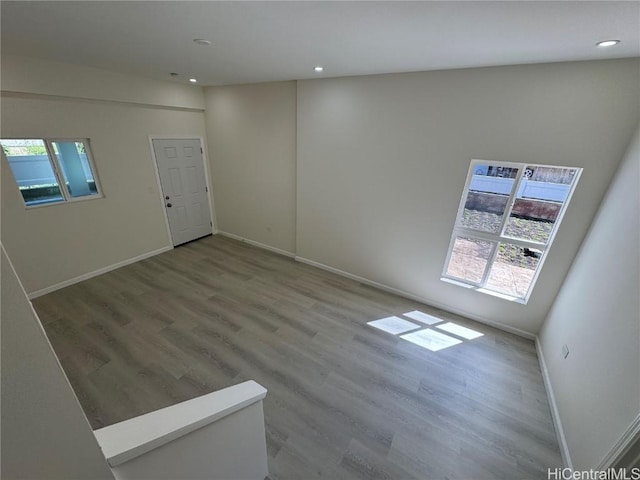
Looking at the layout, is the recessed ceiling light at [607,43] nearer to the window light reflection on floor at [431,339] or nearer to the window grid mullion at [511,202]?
the window grid mullion at [511,202]

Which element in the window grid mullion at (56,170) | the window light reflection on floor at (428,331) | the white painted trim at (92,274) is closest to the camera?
the window light reflection on floor at (428,331)

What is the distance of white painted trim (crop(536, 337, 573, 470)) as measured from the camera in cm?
198

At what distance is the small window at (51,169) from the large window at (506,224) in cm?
533

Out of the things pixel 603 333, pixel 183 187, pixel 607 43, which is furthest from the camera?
pixel 183 187

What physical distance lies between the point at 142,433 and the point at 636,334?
109 inches

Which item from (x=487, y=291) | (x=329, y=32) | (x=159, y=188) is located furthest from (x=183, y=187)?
(x=487, y=291)

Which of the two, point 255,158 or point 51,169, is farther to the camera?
point 255,158

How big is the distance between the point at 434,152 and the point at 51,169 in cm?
509

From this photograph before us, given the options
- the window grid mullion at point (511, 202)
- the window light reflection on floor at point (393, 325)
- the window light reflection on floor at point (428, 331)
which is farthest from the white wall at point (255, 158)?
the window grid mullion at point (511, 202)

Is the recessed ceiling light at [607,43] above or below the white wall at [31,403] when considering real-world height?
above

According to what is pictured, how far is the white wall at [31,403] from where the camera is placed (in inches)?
19.9

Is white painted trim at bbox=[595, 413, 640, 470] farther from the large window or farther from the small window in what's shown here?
the small window

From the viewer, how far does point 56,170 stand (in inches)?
139

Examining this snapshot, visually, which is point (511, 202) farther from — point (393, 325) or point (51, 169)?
point (51, 169)
